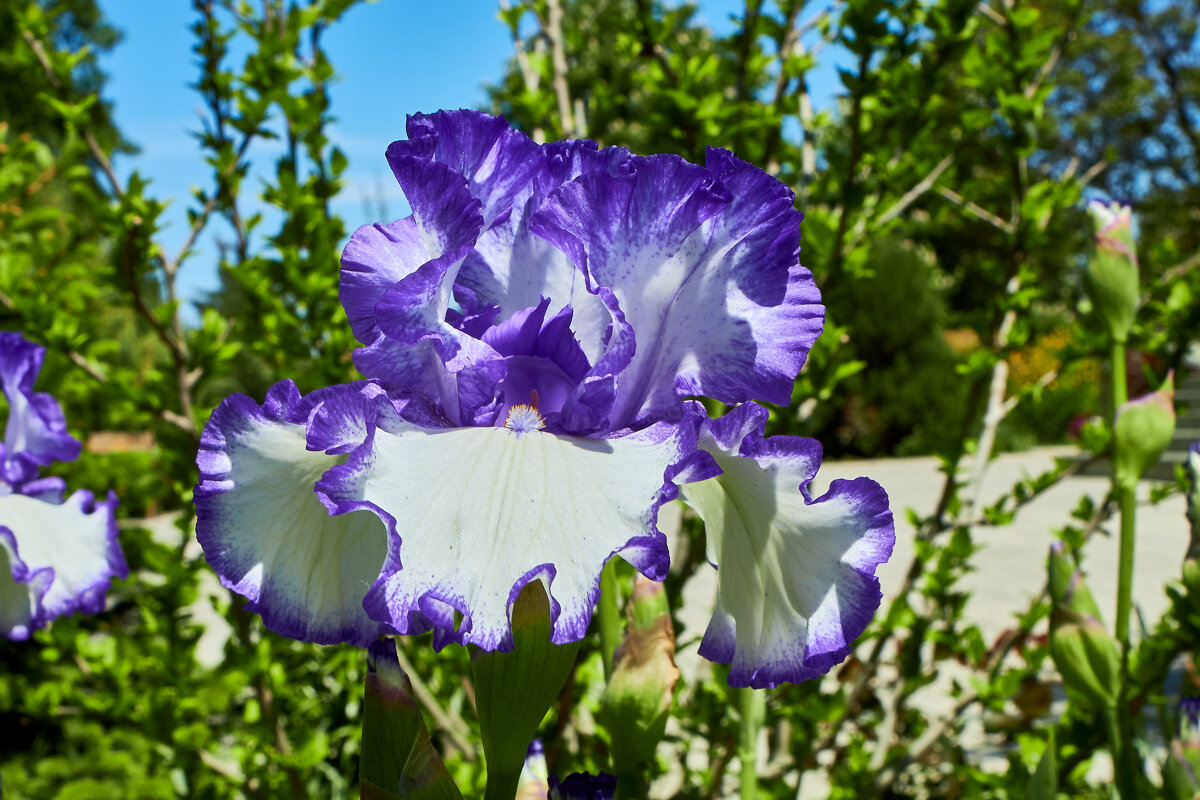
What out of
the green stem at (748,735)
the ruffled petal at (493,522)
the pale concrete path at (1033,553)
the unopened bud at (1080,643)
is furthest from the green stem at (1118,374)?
the pale concrete path at (1033,553)

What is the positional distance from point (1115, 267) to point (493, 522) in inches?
44.3

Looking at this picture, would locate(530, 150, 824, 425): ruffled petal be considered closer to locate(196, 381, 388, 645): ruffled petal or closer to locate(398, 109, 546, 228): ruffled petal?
locate(398, 109, 546, 228): ruffled petal

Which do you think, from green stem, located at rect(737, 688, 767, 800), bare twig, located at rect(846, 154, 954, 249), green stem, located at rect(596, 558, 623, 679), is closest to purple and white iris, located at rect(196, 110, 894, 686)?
green stem, located at rect(596, 558, 623, 679)

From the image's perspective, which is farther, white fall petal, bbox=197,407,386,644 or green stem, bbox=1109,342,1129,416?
green stem, bbox=1109,342,1129,416

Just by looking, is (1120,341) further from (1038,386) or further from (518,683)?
(518,683)

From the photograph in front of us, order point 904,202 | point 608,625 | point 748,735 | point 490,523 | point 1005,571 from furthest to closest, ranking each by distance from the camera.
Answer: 1. point 1005,571
2. point 904,202
3. point 748,735
4. point 608,625
5. point 490,523

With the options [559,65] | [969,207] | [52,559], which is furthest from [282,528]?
[969,207]

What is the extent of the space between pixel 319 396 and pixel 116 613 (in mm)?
4829

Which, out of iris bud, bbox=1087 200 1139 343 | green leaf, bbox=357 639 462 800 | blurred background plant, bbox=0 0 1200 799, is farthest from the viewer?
blurred background plant, bbox=0 0 1200 799

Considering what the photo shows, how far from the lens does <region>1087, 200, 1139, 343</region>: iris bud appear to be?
127cm

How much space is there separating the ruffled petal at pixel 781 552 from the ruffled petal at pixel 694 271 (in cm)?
7

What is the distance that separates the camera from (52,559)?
3.99 feet

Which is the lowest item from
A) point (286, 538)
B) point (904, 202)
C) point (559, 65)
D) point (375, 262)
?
point (286, 538)

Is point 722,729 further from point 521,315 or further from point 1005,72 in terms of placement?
point 1005,72
